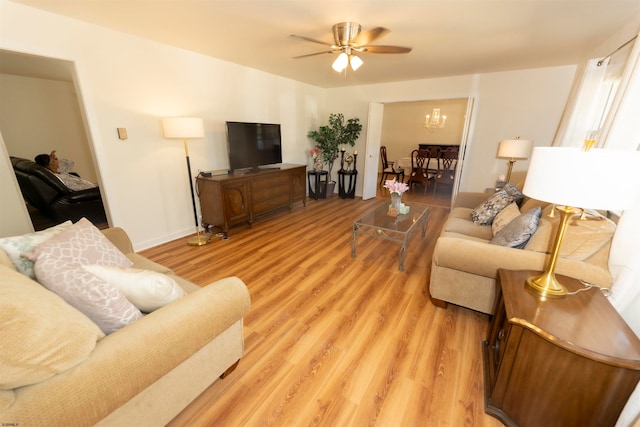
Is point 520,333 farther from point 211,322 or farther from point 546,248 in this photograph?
point 211,322

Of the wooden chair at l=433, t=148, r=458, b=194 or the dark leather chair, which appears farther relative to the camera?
the wooden chair at l=433, t=148, r=458, b=194

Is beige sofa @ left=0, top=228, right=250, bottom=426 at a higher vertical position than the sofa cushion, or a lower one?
lower

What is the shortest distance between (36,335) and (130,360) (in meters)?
0.27

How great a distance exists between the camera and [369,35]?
82.6 inches

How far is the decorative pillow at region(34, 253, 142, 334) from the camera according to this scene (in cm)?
94

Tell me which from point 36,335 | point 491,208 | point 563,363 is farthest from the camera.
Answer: point 491,208

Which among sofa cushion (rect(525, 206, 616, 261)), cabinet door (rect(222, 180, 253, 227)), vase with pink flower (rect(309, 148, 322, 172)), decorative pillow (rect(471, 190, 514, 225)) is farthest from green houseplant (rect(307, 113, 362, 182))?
sofa cushion (rect(525, 206, 616, 261))

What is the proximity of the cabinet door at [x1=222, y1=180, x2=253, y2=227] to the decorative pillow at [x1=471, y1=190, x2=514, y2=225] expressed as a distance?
2842mm

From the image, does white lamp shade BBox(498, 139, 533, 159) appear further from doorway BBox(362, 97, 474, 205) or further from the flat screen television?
the flat screen television

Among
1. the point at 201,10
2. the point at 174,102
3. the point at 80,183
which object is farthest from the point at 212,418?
the point at 80,183

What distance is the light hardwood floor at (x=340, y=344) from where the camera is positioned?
1282 mm

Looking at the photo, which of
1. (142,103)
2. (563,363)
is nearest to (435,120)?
(142,103)

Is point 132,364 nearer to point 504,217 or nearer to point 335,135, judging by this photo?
point 504,217

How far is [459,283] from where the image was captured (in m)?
1.86
